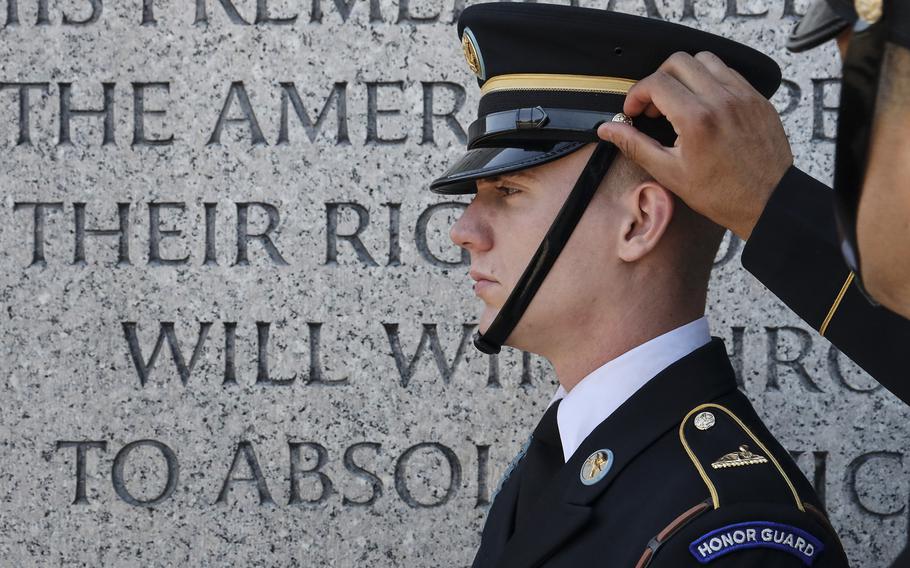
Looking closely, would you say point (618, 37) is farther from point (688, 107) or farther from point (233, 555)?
point (233, 555)

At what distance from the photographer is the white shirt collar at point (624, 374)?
1992 millimetres

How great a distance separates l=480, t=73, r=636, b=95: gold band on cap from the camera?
6.61 feet

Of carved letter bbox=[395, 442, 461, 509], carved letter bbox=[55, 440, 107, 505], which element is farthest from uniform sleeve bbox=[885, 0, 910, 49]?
carved letter bbox=[55, 440, 107, 505]

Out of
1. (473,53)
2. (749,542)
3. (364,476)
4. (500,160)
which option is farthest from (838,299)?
(364,476)

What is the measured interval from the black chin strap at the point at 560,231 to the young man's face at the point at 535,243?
0.01 meters

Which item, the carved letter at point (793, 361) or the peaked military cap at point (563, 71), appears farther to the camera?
the carved letter at point (793, 361)

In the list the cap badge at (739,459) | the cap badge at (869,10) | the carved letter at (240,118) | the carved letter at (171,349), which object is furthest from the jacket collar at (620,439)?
the carved letter at (240,118)

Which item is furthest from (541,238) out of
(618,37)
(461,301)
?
(461,301)

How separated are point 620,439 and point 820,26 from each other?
3.10 feet

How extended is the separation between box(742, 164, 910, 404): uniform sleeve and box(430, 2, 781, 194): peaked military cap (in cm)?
38

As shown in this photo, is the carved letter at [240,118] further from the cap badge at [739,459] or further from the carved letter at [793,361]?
the cap badge at [739,459]

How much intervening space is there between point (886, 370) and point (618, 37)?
81 centimetres

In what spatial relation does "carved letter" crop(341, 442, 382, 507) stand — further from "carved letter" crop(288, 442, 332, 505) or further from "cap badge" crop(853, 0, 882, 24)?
"cap badge" crop(853, 0, 882, 24)

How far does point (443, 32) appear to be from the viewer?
11.3ft
